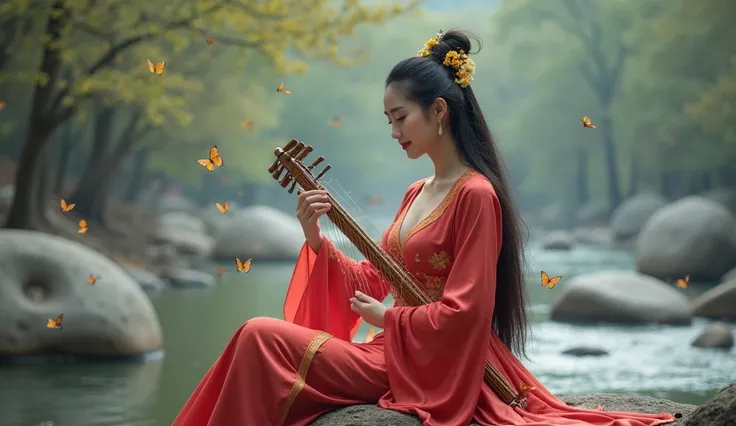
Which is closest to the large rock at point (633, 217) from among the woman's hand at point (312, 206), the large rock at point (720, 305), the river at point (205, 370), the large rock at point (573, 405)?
the river at point (205, 370)

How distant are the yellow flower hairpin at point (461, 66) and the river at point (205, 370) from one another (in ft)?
7.49

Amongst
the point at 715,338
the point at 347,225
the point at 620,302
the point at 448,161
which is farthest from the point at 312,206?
the point at 620,302

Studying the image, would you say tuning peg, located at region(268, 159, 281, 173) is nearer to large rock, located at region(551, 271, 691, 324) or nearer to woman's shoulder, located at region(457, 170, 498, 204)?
woman's shoulder, located at region(457, 170, 498, 204)

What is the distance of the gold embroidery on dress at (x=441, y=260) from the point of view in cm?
378

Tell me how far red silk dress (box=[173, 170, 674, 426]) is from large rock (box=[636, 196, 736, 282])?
1209 cm

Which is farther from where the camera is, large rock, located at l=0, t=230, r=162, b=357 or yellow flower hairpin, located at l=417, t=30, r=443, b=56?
large rock, located at l=0, t=230, r=162, b=357

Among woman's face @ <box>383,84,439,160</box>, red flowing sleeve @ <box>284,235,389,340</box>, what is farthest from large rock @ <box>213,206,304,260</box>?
woman's face @ <box>383,84,439,160</box>

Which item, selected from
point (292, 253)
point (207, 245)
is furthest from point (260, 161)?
point (292, 253)

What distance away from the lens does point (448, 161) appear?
12.8 feet

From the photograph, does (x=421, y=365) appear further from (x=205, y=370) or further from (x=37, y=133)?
(x=37, y=133)

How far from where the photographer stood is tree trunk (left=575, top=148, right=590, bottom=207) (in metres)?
33.6

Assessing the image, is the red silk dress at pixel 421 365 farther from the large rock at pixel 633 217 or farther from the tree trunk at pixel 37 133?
the large rock at pixel 633 217

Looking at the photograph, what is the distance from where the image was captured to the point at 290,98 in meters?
37.4

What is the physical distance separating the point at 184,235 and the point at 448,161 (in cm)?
1958
